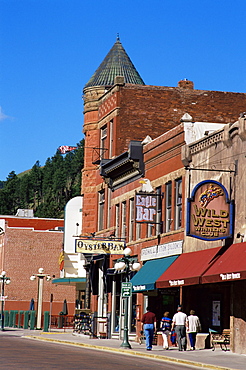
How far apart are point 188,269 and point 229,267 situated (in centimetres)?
406

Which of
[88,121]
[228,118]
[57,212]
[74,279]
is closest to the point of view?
[228,118]

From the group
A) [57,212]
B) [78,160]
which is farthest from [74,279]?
[78,160]

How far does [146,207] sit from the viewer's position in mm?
35656

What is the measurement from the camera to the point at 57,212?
459ft

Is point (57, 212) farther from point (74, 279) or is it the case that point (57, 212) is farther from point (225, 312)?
point (225, 312)

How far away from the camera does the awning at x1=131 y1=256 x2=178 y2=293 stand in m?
33.0

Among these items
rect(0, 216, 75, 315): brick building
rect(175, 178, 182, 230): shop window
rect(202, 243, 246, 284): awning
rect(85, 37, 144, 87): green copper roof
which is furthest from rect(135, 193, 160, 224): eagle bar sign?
rect(0, 216, 75, 315): brick building

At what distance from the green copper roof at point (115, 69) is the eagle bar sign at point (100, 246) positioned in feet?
51.3

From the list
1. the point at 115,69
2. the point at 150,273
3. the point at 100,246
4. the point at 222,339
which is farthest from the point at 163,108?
the point at 222,339

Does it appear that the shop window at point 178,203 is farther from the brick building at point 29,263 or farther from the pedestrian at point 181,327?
the brick building at point 29,263

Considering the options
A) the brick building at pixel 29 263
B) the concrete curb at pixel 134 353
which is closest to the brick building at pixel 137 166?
the concrete curb at pixel 134 353

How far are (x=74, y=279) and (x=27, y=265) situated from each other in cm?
1995

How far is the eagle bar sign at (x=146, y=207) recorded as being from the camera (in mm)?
35406

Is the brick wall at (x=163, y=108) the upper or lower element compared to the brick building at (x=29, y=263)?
upper
